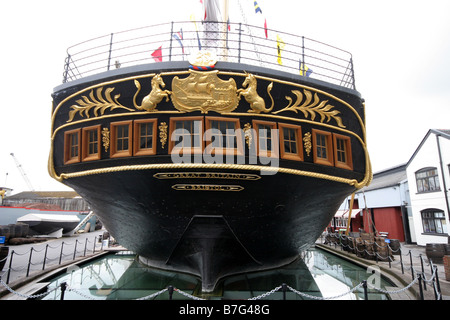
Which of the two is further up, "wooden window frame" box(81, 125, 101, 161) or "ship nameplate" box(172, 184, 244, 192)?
"wooden window frame" box(81, 125, 101, 161)

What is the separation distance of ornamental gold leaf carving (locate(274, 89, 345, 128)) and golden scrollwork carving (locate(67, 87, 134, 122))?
322cm

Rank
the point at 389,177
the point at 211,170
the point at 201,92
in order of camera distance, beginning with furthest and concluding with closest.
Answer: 1. the point at 389,177
2. the point at 201,92
3. the point at 211,170

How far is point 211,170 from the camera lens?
4816 millimetres

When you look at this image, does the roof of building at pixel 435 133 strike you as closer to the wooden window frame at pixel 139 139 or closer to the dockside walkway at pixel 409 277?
the dockside walkway at pixel 409 277

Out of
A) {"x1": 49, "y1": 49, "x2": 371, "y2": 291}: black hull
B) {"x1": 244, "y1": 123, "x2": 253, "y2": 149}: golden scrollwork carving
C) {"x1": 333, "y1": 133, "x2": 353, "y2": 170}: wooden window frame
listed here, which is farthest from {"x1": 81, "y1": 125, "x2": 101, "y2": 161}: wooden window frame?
{"x1": 333, "y1": 133, "x2": 353, "y2": 170}: wooden window frame

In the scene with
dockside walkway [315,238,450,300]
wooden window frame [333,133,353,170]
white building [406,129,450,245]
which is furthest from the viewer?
white building [406,129,450,245]

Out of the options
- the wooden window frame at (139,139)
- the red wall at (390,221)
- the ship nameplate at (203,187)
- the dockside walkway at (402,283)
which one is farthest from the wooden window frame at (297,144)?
the red wall at (390,221)

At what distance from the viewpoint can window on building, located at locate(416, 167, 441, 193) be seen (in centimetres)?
1342

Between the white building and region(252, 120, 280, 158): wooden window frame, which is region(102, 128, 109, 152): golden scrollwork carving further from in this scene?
the white building

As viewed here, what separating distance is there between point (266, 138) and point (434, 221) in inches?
527

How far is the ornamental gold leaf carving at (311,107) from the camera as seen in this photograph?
208 inches

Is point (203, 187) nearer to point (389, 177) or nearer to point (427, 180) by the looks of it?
point (427, 180)

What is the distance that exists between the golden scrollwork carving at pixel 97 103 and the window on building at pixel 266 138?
2548mm

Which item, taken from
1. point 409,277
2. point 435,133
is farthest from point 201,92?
point 435,133
